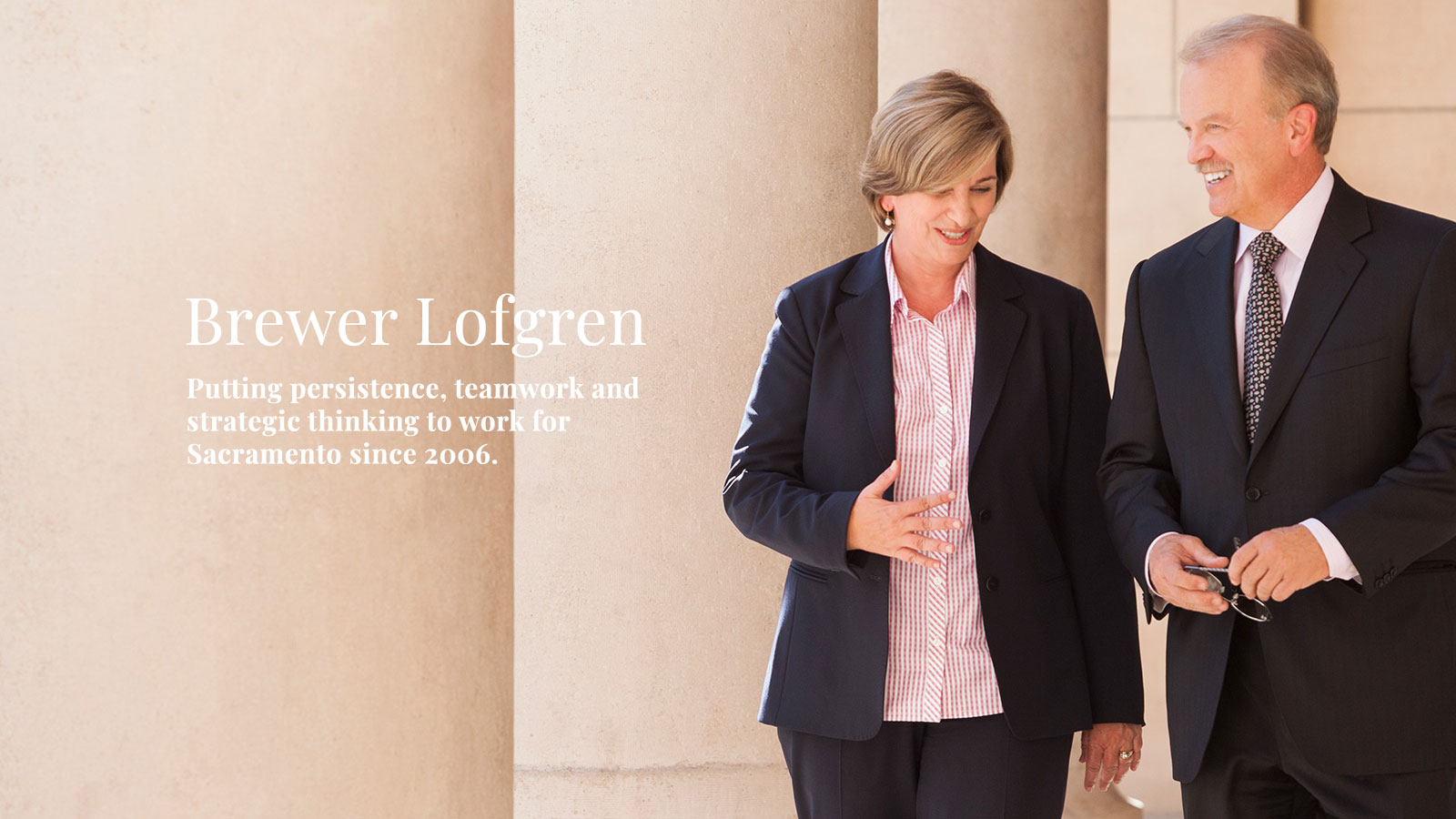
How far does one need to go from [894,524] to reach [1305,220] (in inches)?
47.5

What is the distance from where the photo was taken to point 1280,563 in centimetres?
300

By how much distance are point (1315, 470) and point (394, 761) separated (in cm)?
206

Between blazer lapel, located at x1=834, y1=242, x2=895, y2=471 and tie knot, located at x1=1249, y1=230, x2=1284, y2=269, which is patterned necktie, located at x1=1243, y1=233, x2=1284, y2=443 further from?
blazer lapel, located at x1=834, y1=242, x2=895, y2=471

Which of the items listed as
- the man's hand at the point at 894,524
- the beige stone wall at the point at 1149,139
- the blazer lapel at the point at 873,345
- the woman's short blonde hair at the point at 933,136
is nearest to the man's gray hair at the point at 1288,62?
the woman's short blonde hair at the point at 933,136

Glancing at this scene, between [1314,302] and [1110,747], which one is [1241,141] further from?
[1110,747]

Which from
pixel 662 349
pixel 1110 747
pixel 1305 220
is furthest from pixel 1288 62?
pixel 662 349

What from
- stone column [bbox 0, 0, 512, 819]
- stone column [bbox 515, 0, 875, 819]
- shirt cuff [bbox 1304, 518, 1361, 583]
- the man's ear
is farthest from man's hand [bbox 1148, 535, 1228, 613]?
stone column [bbox 515, 0, 875, 819]

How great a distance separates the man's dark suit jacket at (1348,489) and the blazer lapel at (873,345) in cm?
59

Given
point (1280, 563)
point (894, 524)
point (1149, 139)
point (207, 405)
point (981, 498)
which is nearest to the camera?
point (207, 405)

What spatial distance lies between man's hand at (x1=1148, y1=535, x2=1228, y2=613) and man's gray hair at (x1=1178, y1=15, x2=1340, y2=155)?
101 centimetres

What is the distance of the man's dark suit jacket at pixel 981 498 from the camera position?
132 inches

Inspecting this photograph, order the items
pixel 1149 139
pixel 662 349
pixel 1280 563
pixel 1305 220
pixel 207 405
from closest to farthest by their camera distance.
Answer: pixel 207 405 → pixel 1280 563 → pixel 1305 220 → pixel 662 349 → pixel 1149 139

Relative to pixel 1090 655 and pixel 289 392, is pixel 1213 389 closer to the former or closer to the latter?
pixel 1090 655

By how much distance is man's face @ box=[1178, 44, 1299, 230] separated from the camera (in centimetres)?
334
